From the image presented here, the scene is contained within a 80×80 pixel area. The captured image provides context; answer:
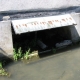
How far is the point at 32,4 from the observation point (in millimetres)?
8156

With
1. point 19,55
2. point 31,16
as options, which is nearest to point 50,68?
point 19,55

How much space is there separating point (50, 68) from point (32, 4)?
2.88 m

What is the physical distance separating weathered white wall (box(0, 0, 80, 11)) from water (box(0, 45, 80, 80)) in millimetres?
2348

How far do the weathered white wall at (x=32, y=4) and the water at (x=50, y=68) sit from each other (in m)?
2.35

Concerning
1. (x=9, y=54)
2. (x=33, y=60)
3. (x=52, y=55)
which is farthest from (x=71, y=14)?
(x=9, y=54)

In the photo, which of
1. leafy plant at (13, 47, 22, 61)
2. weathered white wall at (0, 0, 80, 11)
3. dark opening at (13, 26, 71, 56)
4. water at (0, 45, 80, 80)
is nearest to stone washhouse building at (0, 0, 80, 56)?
weathered white wall at (0, 0, 80, 11)

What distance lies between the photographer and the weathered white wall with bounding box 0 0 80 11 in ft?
25.2

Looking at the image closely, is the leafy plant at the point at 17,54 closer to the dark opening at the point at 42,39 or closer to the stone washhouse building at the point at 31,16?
the stone washhouse building at the point at 31,16

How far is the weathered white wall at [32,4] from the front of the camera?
25.2ft

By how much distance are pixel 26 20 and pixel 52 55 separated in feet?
7.19

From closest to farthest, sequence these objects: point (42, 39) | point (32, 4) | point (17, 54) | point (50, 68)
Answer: point (32, 4)
point (50, 68)
point (17, 54)
point (42, 39)

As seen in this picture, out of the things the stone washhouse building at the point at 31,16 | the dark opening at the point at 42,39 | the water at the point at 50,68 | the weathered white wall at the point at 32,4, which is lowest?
the water at the point at 50,68

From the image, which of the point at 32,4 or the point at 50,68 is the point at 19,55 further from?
the point at 32,4

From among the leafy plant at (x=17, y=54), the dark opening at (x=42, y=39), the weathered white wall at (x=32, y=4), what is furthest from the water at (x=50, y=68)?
the weathered white wall at (x=32, y=4)
